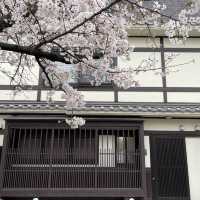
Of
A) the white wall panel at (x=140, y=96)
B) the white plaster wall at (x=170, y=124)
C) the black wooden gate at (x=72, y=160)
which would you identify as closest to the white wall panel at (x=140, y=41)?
the white wall panel at (x=140, y=96)

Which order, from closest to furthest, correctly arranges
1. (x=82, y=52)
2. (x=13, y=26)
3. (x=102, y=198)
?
(x=13, y=26) → (x=82, y=52) → (x=102, y=198)

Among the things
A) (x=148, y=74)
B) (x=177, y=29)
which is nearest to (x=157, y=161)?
(x=148, y=74)

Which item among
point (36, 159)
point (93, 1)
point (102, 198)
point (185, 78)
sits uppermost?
point (185, 78)

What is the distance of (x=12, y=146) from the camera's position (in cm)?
1009

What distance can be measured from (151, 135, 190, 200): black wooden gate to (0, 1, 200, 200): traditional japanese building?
2 centimetres

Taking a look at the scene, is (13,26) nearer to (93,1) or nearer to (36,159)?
(93,1)

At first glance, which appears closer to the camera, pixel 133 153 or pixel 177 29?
pixel 177 29

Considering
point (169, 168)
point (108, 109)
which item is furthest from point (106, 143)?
point (169, 168)

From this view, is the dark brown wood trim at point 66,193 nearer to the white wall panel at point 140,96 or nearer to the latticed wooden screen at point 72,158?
the latticed wooden screen at point 72,158

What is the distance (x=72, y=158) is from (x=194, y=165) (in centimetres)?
300

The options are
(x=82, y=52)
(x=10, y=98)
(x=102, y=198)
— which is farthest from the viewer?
(x=10, y=98)

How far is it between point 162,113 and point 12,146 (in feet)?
12.3

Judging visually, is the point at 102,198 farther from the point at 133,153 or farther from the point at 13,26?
the point at 13,26

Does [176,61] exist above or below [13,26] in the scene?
above
